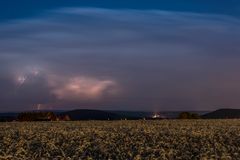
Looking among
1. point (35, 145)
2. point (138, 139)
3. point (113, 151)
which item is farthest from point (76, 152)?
point (138, 139)

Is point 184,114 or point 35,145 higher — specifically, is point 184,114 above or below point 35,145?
above

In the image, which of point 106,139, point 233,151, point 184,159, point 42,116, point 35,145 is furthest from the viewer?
point 42,116

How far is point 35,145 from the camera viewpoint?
27.0 meters

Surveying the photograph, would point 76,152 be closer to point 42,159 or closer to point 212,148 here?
point 42,159

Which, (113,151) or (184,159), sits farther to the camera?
(113,151)

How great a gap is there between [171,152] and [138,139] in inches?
225

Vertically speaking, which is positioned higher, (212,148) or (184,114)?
(184,114)

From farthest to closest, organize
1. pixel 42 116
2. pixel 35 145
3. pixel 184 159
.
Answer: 1. pixel 42 116
2. pixel 35 145
3. pixel 184 159

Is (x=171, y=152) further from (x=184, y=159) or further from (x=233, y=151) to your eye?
(x=233, y=151)

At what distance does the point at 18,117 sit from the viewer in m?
78.6

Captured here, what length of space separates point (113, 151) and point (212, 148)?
433 cm

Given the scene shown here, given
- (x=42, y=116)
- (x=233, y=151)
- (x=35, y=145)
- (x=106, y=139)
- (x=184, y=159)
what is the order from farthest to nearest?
1. (x=42, y=116)
2. (x=106, y=139)
3. (x=35, y=145)
4. (x=233, y=151)
5. (x=184, y=159)

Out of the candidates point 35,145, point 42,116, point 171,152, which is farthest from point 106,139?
point 42,116

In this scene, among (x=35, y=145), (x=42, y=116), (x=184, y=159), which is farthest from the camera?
(x=42, y=116)
